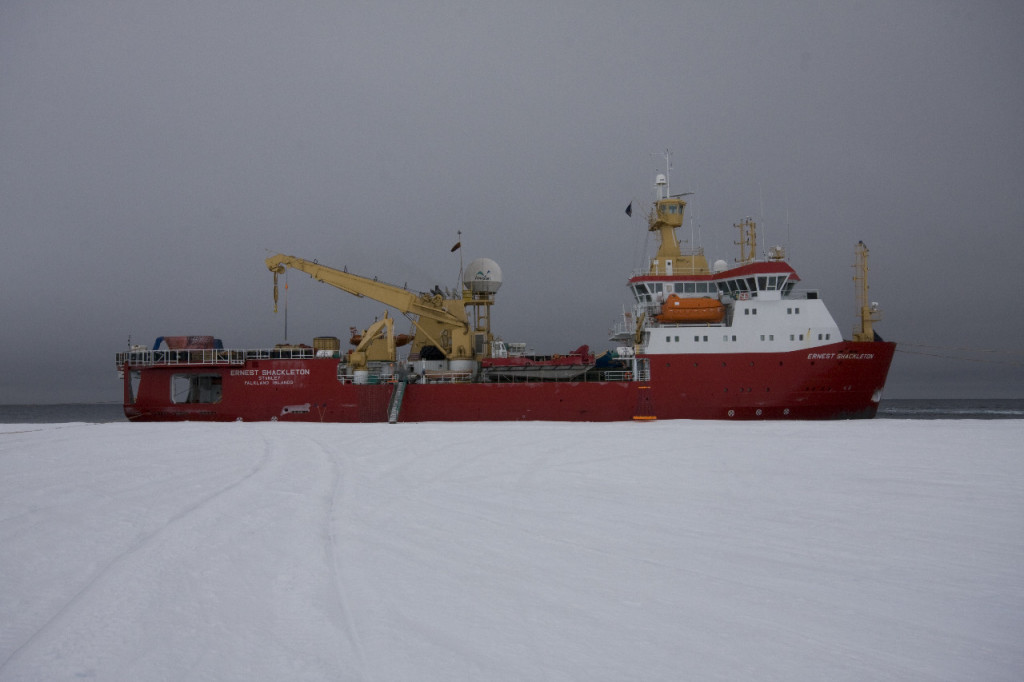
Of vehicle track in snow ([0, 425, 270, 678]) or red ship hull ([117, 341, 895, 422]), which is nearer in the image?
vehicle track in snow ([0, 425, 270, 678])

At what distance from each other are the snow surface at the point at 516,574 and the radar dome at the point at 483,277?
21.2 m

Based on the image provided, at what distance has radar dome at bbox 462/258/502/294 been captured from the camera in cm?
→ 3198

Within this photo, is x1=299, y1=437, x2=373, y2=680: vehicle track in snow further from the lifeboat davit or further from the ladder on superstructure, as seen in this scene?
the lifeboat davit

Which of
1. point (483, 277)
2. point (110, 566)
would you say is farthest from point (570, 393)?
point (110, 566)

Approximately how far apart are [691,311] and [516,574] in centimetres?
2378

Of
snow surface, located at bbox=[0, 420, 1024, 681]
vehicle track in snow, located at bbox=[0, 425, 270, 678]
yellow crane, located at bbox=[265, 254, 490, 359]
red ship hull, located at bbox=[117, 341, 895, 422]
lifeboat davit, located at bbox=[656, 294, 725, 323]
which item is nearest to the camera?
snow surface, located at bbox=[0, 420, 1024, 681]

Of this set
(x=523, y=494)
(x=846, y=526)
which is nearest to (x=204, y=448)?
(x=523, y=494)

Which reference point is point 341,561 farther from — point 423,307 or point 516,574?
point 423,307

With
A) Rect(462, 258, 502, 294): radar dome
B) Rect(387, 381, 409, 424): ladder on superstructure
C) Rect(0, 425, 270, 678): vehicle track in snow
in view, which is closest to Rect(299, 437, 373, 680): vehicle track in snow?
Rect(0, 425, 270, 678): vehicle track in snow

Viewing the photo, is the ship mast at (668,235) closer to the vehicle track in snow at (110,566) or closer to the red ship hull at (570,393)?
the red ship hull at (570,393)

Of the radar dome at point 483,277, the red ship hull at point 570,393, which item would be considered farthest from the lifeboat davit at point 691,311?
the radar dome at point 483,277

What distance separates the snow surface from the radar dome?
2118cm

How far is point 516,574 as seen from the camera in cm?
546

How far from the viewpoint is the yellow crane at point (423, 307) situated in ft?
101
